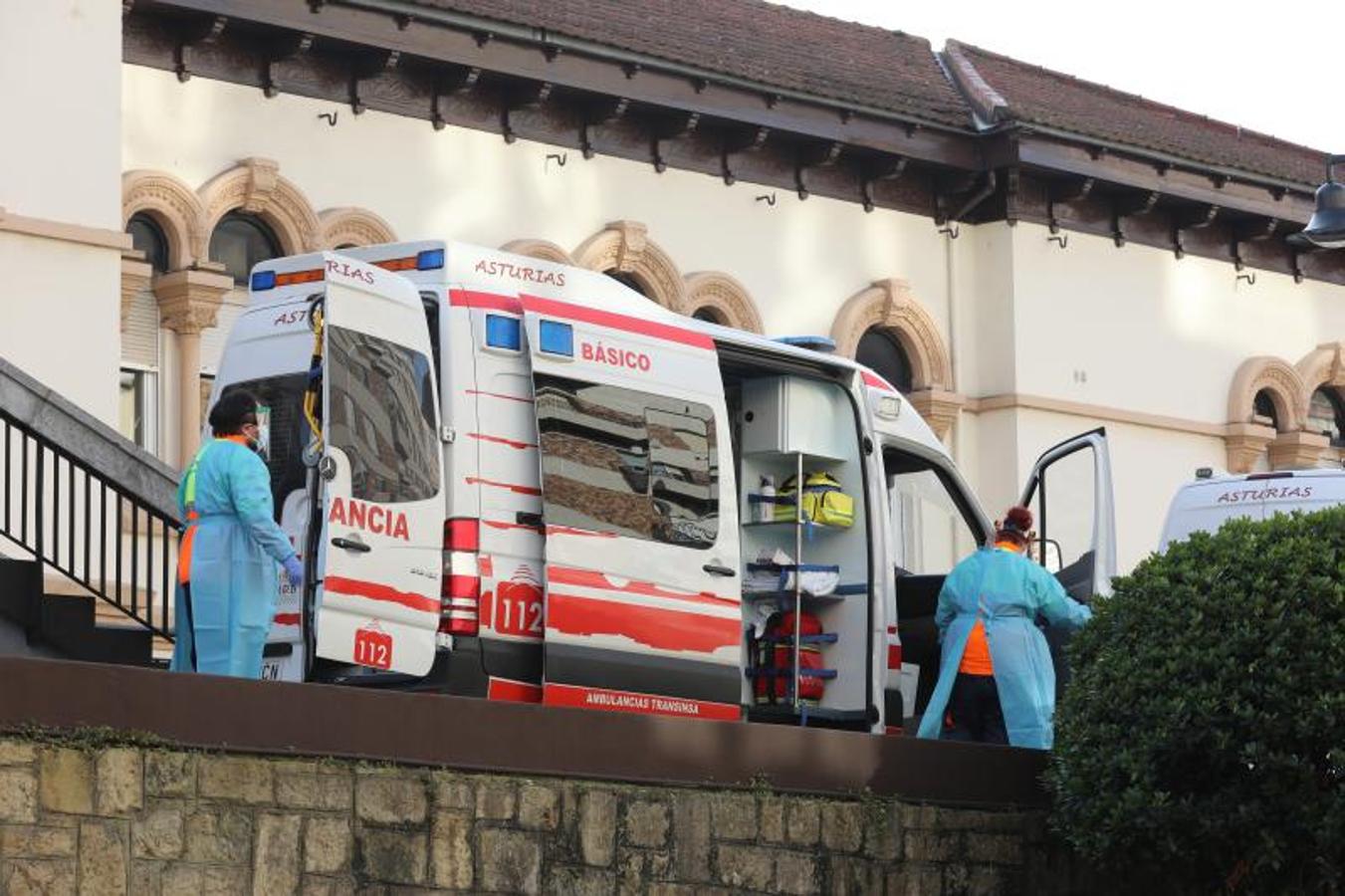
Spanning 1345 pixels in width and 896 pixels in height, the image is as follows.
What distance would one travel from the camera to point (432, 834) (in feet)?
38.4

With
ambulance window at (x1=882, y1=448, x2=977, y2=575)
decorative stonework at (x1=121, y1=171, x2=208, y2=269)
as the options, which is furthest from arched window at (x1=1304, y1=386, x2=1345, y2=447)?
ambulance window at (x1=882, y1=448, x2=977, y2=575)

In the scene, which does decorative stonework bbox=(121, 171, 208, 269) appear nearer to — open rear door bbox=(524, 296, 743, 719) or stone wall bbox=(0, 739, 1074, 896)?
open rear door bbox=(524, 296, 743, 719)

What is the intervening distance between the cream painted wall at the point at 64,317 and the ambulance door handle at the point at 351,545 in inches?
320

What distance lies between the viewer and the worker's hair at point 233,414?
43.2 ft

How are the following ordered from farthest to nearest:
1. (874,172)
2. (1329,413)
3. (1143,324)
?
(1329,413) → (1143,324) → (874,172)

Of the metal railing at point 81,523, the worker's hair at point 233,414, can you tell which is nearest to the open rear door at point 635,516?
the worker's hair at point 233,414

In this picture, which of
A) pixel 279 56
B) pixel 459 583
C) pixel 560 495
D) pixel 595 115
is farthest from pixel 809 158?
pixel 459 583

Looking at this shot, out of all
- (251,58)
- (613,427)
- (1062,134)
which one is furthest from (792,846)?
(1062,134)

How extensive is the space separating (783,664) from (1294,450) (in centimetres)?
1677

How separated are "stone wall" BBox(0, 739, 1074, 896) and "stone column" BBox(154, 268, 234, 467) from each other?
10.4 metres

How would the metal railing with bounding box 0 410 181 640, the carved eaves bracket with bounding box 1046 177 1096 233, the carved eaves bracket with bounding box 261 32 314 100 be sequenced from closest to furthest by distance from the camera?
1. the metal railing with bounding box 0 410 181 640
2. the carved eaves bracket with bounding box 261 32 314 100
3. the carved eaves bracket with bounding box 1046 177 1096 233

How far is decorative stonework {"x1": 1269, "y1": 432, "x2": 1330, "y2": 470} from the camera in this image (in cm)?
3134

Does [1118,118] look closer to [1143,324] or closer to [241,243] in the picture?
[1143,324]

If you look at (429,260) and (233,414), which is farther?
(429,260)
